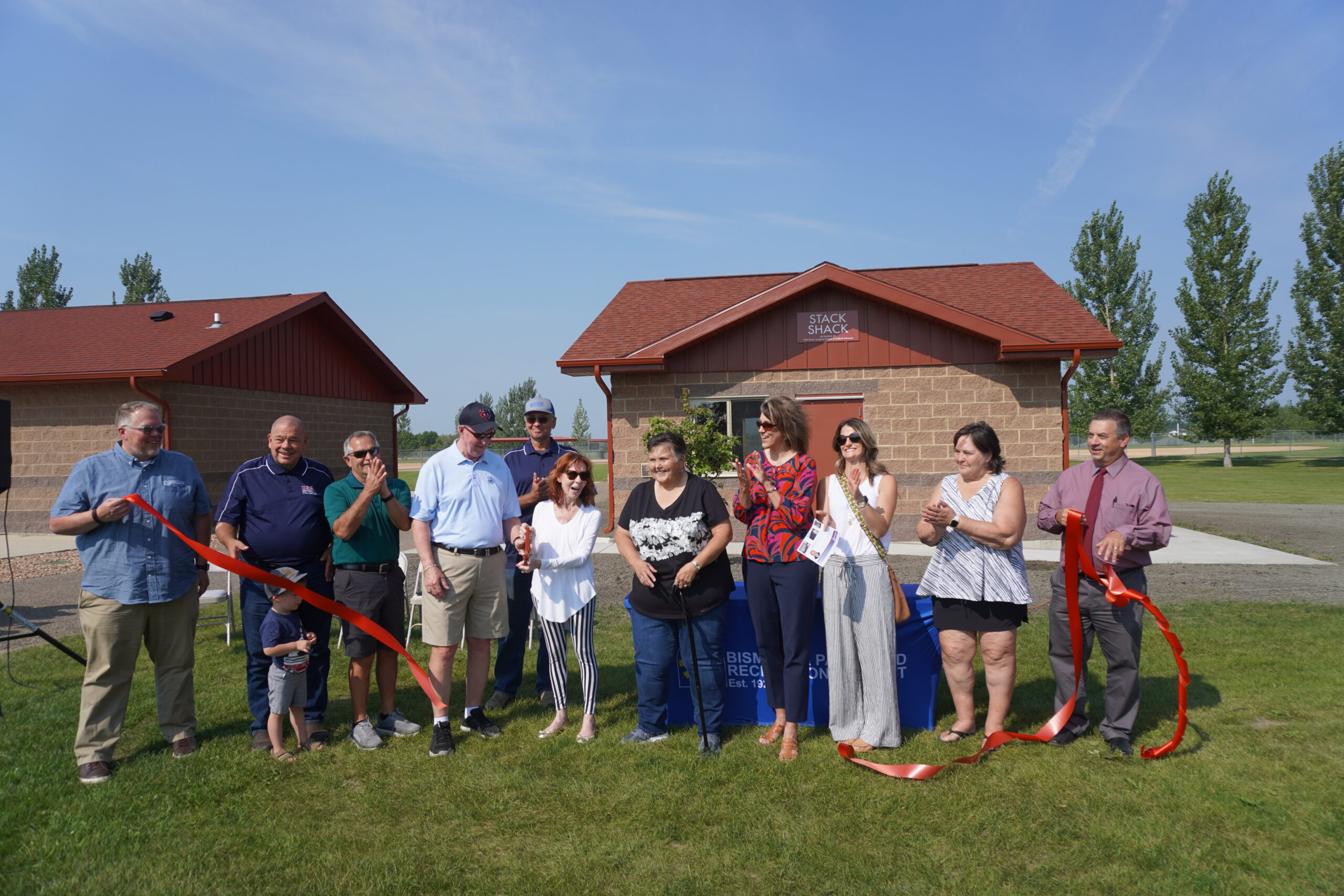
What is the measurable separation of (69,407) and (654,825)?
15251mm

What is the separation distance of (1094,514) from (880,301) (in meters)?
8.18

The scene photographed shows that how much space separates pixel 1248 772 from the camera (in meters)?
3.86

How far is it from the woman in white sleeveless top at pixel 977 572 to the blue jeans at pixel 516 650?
2.49 m

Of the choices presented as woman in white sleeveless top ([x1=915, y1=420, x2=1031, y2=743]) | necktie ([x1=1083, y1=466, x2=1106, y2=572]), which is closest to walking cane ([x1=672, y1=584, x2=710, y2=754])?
woman in white sleeveless top ([x1=915, y1=420, x2=1031, y2=743])

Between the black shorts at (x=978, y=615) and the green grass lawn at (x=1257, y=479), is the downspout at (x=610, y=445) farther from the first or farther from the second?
the green grass lawn at (x=1257, y=479)

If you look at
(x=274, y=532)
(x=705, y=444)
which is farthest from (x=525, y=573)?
(x=705, y=444)

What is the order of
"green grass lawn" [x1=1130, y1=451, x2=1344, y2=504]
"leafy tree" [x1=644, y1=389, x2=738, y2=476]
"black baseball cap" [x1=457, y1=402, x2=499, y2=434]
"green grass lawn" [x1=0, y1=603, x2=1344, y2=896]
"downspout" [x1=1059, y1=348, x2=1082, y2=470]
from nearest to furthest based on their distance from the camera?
"green grass lawn" [x1=0, y1=603, x2=1344, y2=896] < "black baseball cap" [x1=457, y1=402, x2=499, y2=434] < "leafy tree" [x1=644, y1=389, x2=738, y2=476] < "downspout" [x1=1059, y1=348, x2=1082, y2=470] < "green grass lawn" [x1=1130, y1=451, x2=1344, y2=504]

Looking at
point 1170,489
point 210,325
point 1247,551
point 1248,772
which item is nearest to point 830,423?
point 1247,551

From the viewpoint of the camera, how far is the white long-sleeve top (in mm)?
4543

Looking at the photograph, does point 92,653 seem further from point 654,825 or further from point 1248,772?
point 1248,772

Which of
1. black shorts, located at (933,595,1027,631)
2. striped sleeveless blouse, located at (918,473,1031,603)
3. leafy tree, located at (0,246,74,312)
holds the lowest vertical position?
black shorts, located at (933,595,1027,631)

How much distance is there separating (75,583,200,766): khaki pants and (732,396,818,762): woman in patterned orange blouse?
3037 mm

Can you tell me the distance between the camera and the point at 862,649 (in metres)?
4.28

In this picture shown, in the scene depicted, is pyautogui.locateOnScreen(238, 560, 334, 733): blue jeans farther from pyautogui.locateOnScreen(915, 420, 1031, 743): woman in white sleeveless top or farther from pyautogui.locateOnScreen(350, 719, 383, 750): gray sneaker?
pyautogui.locateOnScreen(915, 420, 1031, 743): woman in white sleeveless top
